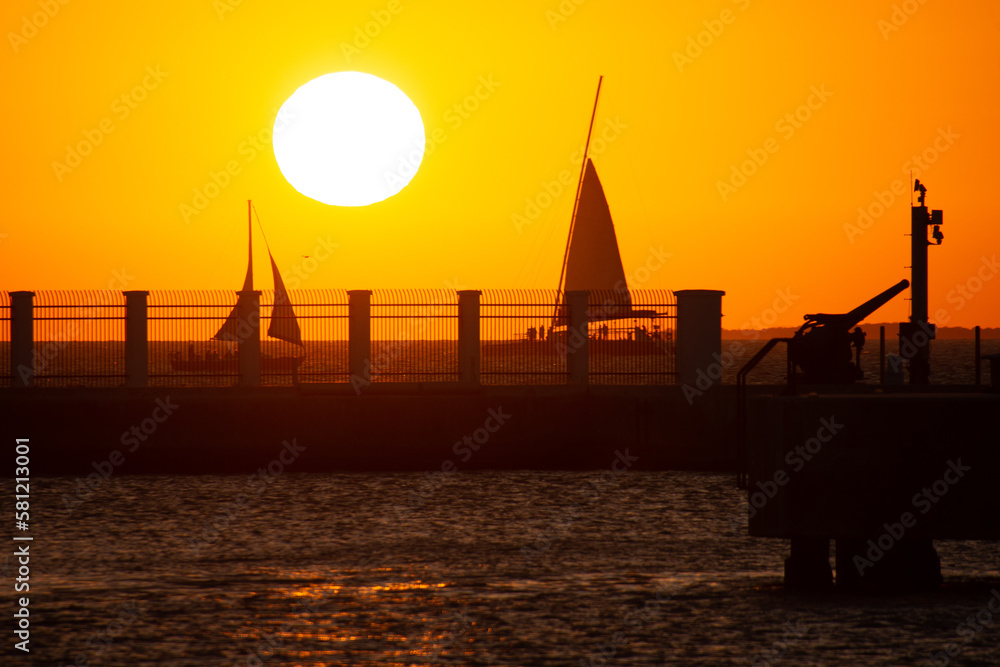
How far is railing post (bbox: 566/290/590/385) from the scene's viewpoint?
28.4m

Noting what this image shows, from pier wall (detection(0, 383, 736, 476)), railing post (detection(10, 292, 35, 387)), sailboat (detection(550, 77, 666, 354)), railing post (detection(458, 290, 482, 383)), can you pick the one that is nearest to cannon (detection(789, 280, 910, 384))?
pier wall (detection(0, 383, 736, 476))

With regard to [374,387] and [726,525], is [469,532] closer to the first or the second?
[726,525]

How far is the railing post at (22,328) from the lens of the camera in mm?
28359

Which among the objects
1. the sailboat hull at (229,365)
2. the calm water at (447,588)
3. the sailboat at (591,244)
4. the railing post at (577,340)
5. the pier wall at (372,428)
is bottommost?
the calm water at (447,588)

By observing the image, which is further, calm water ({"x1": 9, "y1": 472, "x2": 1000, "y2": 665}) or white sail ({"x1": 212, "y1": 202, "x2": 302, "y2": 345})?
white sail ({"x1": 212, "y1": 202, "x2": 302, "y2": 345})

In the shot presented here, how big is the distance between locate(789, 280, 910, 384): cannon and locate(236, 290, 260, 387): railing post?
15.4m

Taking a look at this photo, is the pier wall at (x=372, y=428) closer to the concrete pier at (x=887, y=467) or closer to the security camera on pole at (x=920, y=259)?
the security camera on pole at (x=920, y=259)

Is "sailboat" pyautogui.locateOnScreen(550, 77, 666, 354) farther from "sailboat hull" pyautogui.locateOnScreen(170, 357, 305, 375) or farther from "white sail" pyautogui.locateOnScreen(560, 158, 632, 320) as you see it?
"sailboat hull" pyautogui.locateOnScreen(170, 357, 305, 375)

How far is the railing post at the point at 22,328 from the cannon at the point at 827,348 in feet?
62.5

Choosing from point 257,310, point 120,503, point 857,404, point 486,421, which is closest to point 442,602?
point 857,404

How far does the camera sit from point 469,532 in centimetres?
1927

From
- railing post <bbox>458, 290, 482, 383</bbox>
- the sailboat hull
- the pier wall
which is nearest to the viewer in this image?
the pier wall

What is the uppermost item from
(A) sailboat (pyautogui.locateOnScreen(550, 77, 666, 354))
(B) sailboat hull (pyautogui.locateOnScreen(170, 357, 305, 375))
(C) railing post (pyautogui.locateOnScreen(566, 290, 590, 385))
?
(A) sailboat (pyautogui.locateOnScreen(550, 77, 666, 354))

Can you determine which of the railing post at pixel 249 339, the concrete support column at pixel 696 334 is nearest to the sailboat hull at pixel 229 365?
the railing post at pixel 249 339
